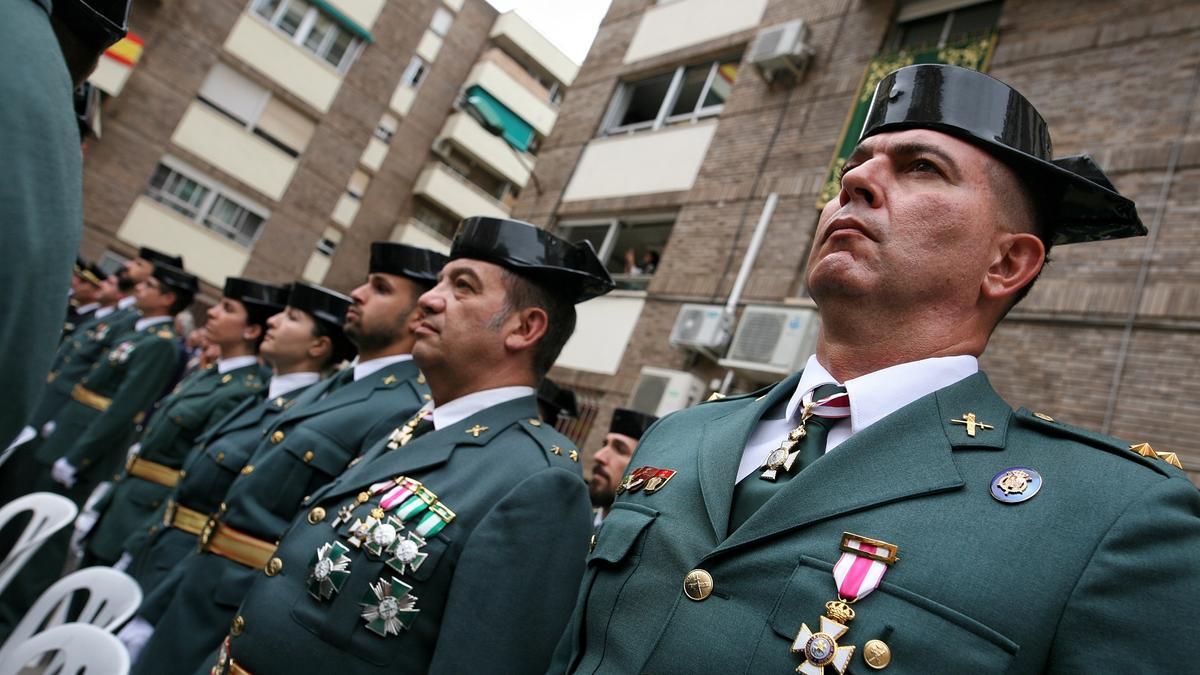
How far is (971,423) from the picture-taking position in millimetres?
1334

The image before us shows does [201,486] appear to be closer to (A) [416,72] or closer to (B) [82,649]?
(B) [82,649]

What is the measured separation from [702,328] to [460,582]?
632cm

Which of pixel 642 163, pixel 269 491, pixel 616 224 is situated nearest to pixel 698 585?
pixel 269 491

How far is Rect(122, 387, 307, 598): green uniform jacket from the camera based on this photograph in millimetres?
3789

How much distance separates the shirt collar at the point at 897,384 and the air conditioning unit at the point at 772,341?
5.74 m

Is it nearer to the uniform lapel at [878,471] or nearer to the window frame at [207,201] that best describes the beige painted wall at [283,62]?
the window frame at [207,201]

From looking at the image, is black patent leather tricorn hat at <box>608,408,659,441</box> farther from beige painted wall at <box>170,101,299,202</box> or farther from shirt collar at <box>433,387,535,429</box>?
beige painted wall at <box>170,101,299,202</box>

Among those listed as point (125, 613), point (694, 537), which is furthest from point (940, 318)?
point (125, 613)

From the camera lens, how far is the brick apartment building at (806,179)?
5.97 meters

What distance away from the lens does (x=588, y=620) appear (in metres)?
1.51

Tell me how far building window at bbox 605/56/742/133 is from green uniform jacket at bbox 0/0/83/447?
9.93m

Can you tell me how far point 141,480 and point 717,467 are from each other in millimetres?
4504

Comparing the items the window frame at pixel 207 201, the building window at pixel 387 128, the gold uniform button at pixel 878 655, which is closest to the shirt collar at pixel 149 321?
the gold uniform button at pixel 878 655

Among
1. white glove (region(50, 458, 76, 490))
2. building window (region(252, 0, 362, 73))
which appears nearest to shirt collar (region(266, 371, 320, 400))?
white glove (region(50, 458, 76, 490))
